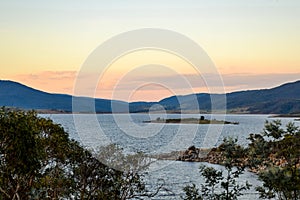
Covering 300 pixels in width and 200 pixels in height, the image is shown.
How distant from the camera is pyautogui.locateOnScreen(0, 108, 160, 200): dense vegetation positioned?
12.7m

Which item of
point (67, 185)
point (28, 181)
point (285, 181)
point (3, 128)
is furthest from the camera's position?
point (67, 185)

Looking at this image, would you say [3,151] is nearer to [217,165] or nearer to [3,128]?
[3,128]

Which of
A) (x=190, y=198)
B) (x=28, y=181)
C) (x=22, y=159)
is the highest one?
(x=22, y=159)

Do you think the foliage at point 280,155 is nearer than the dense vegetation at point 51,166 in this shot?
No

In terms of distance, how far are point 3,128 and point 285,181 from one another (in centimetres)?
854

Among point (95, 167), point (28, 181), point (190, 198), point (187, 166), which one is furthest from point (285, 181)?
point (187, 166)

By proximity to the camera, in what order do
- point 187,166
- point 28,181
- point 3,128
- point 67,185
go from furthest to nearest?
point 187,166 < point 67,185 < point 28,181 < point 3,128

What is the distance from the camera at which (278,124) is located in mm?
15109

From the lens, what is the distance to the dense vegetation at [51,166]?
499 inches

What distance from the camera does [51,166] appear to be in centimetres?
1728

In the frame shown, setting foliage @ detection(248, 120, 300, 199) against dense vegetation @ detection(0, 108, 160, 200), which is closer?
dense vegetation @ detection(0, 108, 160, 200)

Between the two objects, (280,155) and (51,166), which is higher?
(280,155)

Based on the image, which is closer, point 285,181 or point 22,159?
point 22,159

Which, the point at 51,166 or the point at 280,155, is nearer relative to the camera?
the point at 280,155
